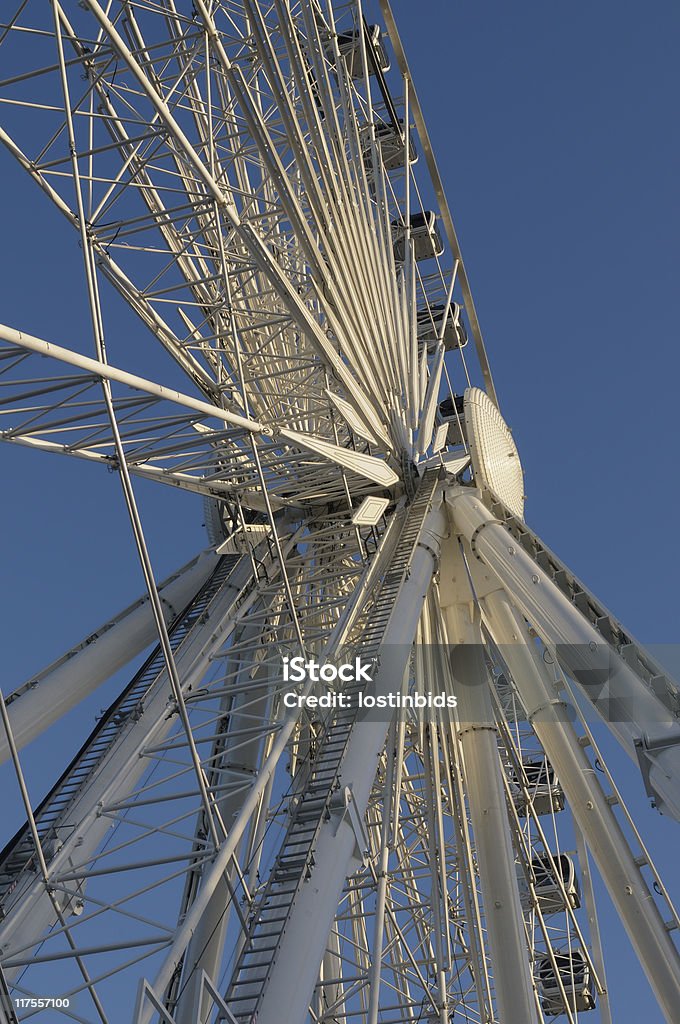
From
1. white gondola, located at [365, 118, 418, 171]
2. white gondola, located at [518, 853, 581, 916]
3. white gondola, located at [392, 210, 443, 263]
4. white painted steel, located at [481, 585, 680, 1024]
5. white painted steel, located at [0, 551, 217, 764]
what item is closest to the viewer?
white painted steel, located at [481, 585, 680, 1024]

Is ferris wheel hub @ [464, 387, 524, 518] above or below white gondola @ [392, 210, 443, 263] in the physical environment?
below

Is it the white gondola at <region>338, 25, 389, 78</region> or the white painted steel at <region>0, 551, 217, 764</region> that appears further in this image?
the white gondola at <region>338, 25, 389, 78</region>

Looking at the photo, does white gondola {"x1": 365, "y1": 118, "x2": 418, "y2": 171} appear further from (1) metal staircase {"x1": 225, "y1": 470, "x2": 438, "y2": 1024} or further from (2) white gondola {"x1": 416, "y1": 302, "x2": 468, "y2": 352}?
(1) metal staircase {"x1": 225, "y1": 470, "x2": 438, "y2": 1024}

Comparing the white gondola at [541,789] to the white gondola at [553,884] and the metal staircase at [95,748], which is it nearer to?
the white gondola at [553,884]

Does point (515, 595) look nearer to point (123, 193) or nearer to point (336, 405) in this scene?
point (336, 405)

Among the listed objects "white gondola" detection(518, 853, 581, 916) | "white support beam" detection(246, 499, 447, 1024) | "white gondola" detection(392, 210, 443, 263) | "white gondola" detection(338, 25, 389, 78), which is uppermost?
"white gondola" detection(338, 25, 389, 78)

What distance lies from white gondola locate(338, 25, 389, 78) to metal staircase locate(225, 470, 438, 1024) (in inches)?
581

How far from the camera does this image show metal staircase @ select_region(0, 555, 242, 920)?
43.3 ft

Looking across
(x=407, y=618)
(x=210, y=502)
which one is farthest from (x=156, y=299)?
(x=407, y=618)

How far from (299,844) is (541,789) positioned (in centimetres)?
1949

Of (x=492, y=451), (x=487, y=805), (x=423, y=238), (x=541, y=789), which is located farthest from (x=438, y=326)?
(x=487, y=805)

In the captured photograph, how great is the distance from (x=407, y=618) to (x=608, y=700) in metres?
3.10

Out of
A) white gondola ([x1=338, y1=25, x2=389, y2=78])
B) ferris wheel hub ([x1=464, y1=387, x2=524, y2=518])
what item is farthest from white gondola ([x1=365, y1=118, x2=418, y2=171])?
ferris wheel hub ([x1=464, y1=387, x2=524, y2=518])

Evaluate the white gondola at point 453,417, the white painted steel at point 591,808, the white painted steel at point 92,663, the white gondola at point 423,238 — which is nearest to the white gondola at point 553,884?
the white gondola at point 453,417
